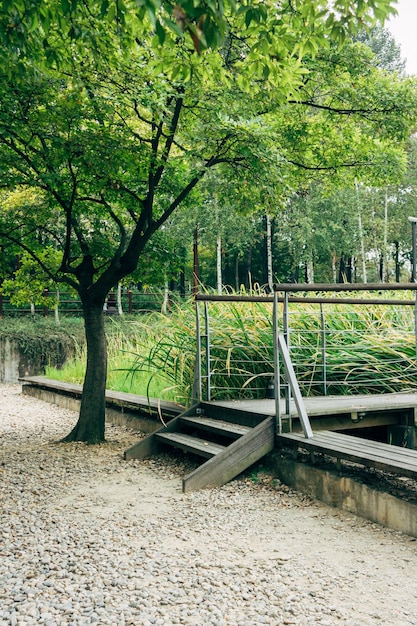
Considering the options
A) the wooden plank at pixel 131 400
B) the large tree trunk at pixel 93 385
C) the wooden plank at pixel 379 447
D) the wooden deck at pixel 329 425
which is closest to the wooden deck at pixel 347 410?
the wooden deck at pixel 329 425

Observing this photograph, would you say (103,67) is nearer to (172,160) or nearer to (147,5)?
(172,160)

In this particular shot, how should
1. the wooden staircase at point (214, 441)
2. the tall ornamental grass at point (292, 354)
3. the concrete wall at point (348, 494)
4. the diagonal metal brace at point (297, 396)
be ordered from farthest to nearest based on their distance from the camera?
the tall ornamental grass at point (292, 354) → the wooden staircase at point (214, 441) → the diagonal metal brace at point (297, 396) → the concrete wall at point (348, 494)

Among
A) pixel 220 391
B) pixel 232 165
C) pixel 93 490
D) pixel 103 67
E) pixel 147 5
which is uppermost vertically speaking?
pixel 103 67

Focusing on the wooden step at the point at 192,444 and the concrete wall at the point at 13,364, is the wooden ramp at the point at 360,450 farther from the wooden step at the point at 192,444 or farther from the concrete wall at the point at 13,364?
the concrete wall at the point at 13,364

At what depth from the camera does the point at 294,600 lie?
113 inches

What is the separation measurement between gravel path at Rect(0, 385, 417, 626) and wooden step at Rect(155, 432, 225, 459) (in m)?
0.33

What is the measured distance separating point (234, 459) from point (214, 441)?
0.96m

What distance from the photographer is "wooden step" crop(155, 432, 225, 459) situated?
17.1 feet

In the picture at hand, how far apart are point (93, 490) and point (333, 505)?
6.49ft

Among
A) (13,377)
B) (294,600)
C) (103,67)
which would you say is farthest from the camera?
(13,377)

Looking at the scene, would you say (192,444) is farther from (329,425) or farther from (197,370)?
(329,425)

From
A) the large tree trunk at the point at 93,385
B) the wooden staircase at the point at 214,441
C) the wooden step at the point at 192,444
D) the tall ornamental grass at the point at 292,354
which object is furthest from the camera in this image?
the large tree trunk at the point at 93,385

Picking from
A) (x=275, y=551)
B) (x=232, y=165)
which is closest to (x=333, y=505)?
(x=275, y=551)

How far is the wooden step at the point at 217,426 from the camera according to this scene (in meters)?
5.23
